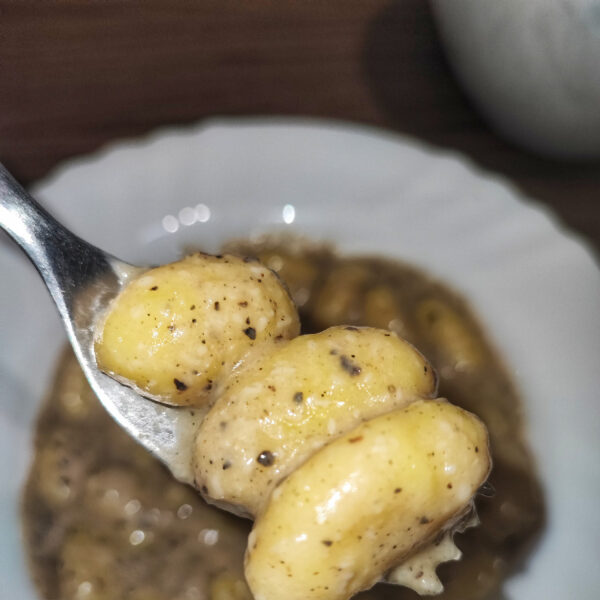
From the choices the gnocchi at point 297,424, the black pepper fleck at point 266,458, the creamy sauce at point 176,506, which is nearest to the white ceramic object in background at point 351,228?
the creamy sauce at point 176,506

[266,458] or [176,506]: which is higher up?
[266,458]

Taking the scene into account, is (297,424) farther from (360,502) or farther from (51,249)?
(51,249)

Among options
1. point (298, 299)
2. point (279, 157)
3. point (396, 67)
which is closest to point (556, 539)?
point (298, 299)

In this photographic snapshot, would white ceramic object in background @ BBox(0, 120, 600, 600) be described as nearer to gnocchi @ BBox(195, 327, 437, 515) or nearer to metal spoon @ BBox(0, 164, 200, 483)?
metal spoon @ BBox(0, 164, 200, 483)

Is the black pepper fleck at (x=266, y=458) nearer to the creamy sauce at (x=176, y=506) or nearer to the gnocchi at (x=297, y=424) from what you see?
the gnocchi at (x=297, y=424)

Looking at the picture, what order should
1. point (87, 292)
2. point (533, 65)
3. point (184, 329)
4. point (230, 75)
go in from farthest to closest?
1. point (230, 75)
2. point (533, 65)
3. point (87, 292)
4. point (184, 329)

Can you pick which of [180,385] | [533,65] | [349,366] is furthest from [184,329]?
[533,65]
